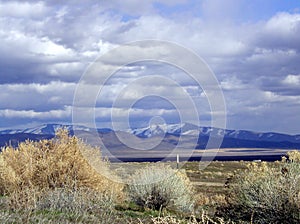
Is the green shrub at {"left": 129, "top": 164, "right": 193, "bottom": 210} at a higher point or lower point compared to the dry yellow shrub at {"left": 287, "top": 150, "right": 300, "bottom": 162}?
lower

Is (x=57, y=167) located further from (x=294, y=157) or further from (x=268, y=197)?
(x=268, y=197)

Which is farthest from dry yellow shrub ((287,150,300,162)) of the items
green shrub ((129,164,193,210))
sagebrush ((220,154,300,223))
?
green shrub ((129,164,193,210))

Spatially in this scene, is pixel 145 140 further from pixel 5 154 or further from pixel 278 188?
pixel 278 188

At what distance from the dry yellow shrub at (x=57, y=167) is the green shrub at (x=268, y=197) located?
658cm

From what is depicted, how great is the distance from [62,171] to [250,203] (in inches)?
374

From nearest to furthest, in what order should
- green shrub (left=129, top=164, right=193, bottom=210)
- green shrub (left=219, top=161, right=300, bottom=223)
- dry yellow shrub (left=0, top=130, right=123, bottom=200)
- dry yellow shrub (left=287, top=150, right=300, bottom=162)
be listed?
green shrub (left=219, top=161, right=300, bottom=223), dry yellow shrub (left=287, top=150, right=300, bottom=162), green shrub (left=129, top=164, right=193, bottom=210), dry yellow shrub (left=0, top=130, right=123, bottom=200)

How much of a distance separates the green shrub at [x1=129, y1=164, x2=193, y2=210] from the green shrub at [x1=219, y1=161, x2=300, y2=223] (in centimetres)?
402

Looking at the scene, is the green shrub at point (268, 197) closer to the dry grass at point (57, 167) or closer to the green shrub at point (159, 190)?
the green shrub at point (159, 190)

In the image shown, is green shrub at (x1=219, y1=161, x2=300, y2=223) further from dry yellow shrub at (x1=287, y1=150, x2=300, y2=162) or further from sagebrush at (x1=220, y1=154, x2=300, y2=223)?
dry yellow shrub at (x1=287, y1=150, x2=300, y2=162)

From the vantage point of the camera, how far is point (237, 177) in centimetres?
2183

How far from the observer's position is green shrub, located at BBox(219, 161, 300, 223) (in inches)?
659

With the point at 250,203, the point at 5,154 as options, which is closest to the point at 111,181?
the point at 5,154

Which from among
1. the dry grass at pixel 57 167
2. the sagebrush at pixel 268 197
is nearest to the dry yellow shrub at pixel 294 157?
the sagebrush at pixel 268 197

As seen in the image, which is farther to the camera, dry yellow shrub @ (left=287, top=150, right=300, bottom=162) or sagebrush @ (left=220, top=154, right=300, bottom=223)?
dry yellow shrub @ (left=287, top=150, right=300, bottom=162)
